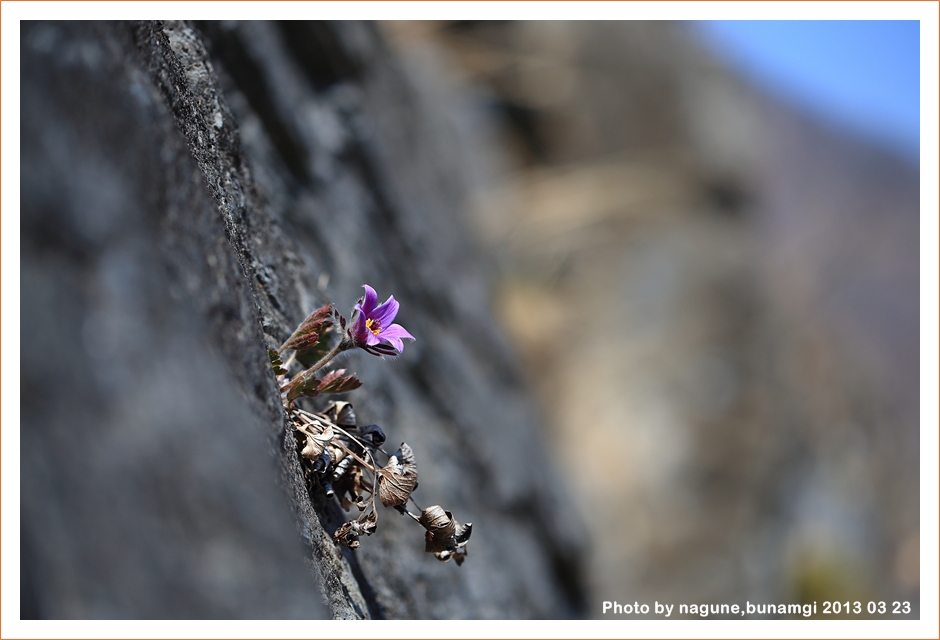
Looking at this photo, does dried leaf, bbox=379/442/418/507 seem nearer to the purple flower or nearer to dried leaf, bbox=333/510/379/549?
dried leaf, bbox=333/510/379/549

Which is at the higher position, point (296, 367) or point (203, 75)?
point (203, 75)

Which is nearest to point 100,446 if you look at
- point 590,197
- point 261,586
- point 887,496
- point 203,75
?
point 261,586

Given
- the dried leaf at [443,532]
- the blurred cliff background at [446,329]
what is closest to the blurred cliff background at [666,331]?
the blurred cliff background at [446,329]

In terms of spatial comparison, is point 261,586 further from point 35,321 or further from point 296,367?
point 296,367

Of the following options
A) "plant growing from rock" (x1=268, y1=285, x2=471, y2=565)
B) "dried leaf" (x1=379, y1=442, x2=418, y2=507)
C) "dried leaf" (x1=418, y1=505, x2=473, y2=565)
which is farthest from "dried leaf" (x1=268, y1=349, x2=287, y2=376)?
"dried leaf" (x1=418, y1=505, x2=473, y2=565)

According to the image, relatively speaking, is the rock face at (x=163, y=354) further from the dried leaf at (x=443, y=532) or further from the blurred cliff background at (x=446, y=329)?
the dried leaf at (x=443, y=532)

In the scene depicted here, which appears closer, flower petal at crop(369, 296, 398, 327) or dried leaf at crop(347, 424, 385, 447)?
flower petal at crop(369, 296, 398, 327)
